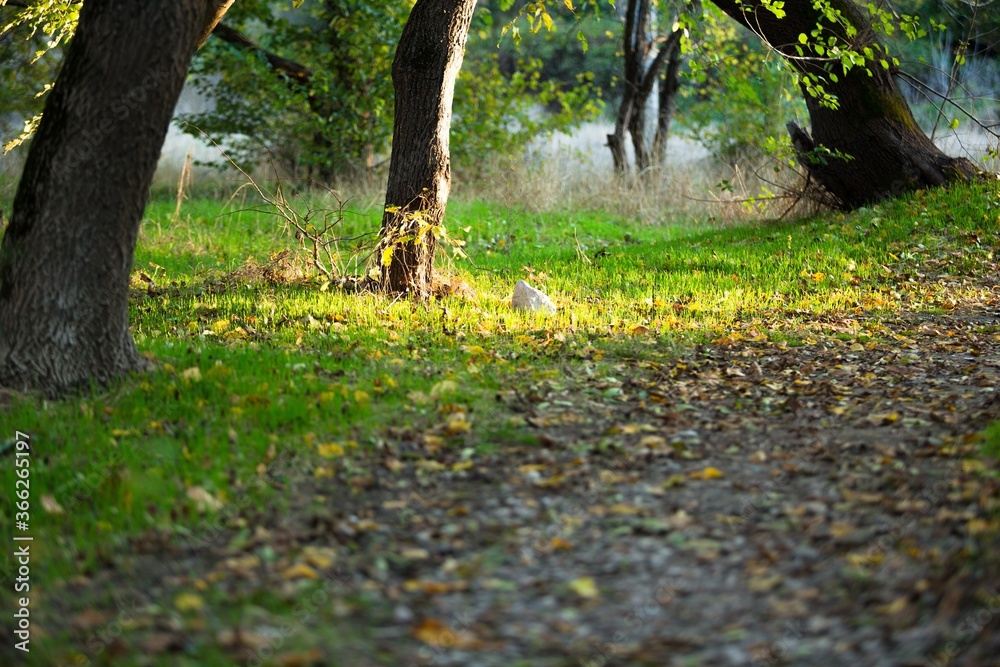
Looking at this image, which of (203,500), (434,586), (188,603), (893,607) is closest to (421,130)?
(203,500)

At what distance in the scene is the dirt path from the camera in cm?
305

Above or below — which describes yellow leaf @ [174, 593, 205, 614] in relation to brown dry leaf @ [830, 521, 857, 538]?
below

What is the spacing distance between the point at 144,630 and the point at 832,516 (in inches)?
111

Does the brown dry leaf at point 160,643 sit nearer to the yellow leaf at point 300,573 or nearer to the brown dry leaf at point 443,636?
the yellow leaf at point 300,573

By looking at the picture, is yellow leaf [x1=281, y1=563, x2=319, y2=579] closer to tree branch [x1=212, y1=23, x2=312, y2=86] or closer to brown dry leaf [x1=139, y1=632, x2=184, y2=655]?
brown dry leaf [x1=139, y1=632, x2=184, y2=655]

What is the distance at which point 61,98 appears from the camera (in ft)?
16.4

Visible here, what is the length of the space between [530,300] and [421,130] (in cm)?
181

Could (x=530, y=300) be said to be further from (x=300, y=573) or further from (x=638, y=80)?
(x=638, y=80)

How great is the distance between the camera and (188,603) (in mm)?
3275

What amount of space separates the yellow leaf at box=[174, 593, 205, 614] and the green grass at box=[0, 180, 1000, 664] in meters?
0.52

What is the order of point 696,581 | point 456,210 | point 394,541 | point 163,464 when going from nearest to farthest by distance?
point 696,581, point 394,541, point 163,464, point 456,210

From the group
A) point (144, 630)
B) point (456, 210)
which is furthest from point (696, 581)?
point (456, 210)

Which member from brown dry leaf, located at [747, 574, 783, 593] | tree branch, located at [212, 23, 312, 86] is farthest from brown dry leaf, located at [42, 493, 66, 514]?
tree branch, located at [212, 23, 312, 86]

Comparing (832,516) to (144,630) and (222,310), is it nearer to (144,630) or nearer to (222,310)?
(144,630)
